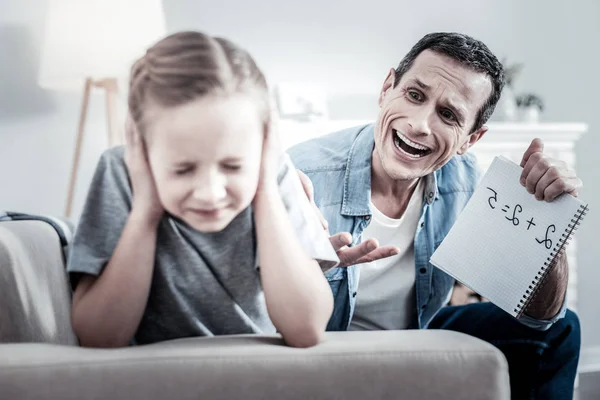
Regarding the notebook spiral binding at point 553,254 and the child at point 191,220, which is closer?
the child at point 191,220

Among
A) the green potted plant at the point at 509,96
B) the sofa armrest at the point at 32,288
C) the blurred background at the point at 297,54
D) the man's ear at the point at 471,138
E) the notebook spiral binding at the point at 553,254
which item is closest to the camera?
the sofa armrest at the point at 32,288

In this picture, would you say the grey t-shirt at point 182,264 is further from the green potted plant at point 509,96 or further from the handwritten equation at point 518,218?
the green potted plant at point 509,96

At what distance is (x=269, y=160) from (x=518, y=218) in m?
0.37

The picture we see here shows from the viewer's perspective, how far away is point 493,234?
859 mm

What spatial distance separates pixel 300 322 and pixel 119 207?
20 cm

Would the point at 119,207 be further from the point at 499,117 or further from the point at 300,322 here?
the point at 499,117

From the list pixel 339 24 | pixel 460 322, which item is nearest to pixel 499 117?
pixel 339 24

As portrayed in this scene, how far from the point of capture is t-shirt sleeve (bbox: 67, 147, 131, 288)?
635mm

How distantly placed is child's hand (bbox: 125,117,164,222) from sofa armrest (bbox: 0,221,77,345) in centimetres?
18

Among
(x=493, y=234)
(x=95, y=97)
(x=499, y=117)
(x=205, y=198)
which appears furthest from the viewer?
(x=499, y=117)

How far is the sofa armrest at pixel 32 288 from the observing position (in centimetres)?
70

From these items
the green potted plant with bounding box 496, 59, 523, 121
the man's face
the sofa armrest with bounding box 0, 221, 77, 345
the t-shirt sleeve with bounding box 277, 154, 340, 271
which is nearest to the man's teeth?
the man's face

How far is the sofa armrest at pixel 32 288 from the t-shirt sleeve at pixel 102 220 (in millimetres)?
104

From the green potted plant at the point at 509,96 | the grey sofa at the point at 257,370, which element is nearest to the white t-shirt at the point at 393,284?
the grey sofa at the point at 257,370
